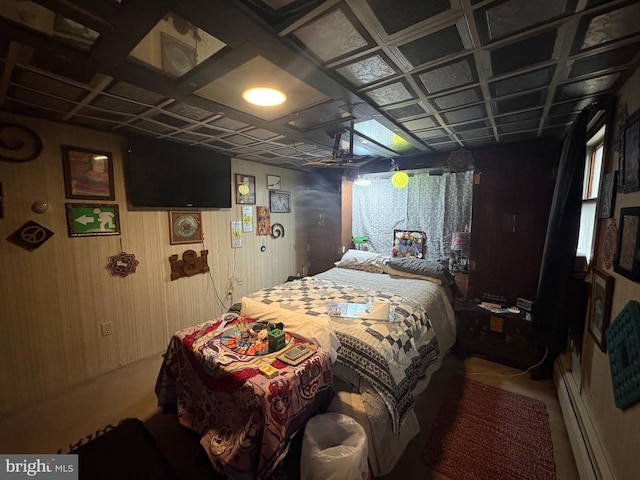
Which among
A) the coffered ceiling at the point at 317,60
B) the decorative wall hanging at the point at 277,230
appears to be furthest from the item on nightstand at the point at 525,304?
the decorative wall hanging at the point at 277,230

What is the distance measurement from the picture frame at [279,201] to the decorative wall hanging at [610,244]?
11.2 ft

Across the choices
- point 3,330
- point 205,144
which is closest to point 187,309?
point 3,330

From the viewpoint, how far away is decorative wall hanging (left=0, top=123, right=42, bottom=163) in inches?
73.6

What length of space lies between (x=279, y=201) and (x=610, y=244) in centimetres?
347

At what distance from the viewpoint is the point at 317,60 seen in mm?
1255

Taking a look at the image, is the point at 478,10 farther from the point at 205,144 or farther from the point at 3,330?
the point at 3,330

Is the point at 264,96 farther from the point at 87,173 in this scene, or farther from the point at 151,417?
the point at 151,417

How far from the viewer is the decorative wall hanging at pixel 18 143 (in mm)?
1870

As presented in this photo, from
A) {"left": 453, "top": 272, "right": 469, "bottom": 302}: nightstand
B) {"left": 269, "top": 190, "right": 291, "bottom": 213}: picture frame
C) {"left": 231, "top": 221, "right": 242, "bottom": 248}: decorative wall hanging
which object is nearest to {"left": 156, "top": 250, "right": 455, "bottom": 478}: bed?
{"left": 453, "top": 272, "right": 469, "bottom": 302}: nightstand

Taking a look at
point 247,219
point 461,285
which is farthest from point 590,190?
point 247,219

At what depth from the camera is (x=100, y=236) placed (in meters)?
2.36

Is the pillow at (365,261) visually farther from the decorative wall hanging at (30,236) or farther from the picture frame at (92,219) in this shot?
the decorative wall hanging at (30,236)

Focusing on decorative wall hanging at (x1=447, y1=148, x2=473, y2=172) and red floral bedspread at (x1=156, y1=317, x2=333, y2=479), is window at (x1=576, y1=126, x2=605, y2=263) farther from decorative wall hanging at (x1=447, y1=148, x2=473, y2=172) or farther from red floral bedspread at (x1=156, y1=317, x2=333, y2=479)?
red floral bedspread at (x1=156, y1=317, x2=333, y2=479)

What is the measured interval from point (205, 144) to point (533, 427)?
3677mm
